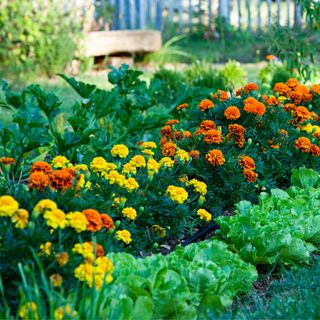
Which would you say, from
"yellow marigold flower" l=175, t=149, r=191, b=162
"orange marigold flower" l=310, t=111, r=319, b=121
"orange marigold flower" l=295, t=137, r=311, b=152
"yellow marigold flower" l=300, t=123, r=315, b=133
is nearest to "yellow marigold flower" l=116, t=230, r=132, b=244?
"yellow marigold flower" l=175, t=149, r=191, b=162

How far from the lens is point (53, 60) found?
10.5m

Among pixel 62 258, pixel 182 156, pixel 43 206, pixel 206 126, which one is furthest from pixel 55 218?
pixel 206 126

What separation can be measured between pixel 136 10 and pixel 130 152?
32.5 ft

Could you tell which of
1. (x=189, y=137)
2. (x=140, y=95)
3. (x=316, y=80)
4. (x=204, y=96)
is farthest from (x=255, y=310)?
(x=316, y=80)

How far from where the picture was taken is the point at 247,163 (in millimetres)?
4852

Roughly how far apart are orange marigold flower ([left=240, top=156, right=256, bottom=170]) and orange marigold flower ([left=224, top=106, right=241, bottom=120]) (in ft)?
1.31

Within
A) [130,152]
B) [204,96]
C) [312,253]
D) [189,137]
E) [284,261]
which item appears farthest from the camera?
[204,96]

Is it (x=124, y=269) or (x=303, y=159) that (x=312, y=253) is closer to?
(x=303, y=159)

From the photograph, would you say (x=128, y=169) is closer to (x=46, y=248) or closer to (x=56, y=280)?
(x=46, y=248)

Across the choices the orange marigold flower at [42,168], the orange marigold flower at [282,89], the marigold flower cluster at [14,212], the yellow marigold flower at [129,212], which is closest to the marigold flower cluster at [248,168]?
the yellow marigold flower at [129,212]

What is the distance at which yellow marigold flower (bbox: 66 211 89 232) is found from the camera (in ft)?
11.0

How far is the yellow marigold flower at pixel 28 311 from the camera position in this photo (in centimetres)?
297

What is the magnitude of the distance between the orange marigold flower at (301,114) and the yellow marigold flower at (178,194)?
1.59 meters

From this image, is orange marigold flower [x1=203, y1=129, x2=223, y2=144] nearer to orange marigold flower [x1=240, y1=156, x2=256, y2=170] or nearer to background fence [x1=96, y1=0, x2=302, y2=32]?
orange marigold flower [x1=240, y1=156, x2=256, y2=170]
